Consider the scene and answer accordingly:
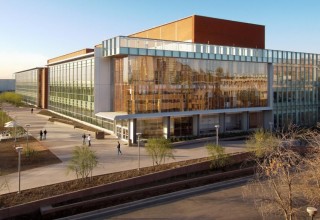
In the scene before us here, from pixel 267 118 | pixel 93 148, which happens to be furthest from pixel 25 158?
pixel 267 118

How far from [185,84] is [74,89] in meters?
21.0

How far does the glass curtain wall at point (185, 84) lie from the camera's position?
36.0m

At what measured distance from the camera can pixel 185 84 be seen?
3912 centimetres

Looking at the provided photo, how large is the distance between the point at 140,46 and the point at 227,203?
70.6 feet

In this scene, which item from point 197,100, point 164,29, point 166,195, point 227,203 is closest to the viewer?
point 227,203

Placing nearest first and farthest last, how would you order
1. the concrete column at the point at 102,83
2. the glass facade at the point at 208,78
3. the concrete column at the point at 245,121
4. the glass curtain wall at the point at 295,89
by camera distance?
the glass facade at the point at 208,78 → the concrete column at the point at 102,83 → the concrete column at the point at 245,121 → the glass curtain wall at the point at 295,89

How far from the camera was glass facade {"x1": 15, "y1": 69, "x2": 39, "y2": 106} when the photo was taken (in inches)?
3521

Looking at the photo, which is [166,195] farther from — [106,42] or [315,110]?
[315,110]

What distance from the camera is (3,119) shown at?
155 ft

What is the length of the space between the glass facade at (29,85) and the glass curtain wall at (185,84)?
5544cm

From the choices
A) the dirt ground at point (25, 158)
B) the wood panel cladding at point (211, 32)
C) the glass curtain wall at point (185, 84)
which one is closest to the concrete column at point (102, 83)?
the glass curtain wall at point (185, 84)

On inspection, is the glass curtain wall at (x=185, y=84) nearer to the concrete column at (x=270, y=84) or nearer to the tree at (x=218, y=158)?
the concrete column at (x=270, y=84)

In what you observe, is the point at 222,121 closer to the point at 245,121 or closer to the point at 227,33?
the point at 245,121

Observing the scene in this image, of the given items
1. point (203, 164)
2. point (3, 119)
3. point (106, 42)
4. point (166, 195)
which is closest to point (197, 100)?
point (106, 42)
